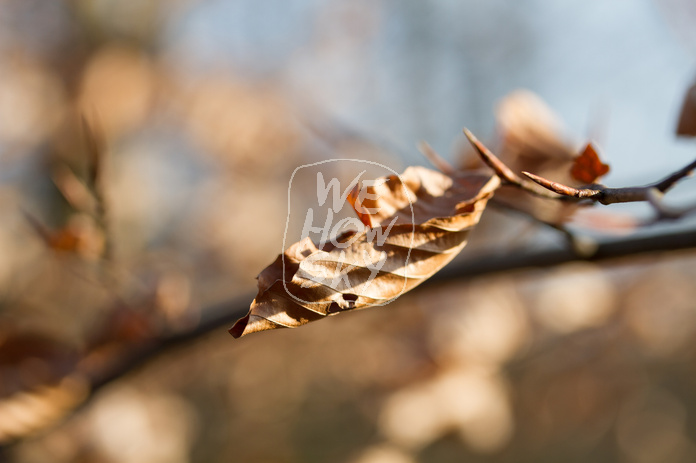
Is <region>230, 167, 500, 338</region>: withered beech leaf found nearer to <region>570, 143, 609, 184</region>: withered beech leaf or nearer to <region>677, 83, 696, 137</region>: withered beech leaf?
<region>570, 143, 609, 184</region>: withered beech leaf

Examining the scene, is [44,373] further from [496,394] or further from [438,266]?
[496,394]

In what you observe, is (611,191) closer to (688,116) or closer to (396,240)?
(396,240)

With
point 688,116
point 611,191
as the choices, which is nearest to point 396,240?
point 611,191

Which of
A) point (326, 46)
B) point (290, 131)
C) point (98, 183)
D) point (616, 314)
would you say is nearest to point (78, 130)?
point (290, 131)
